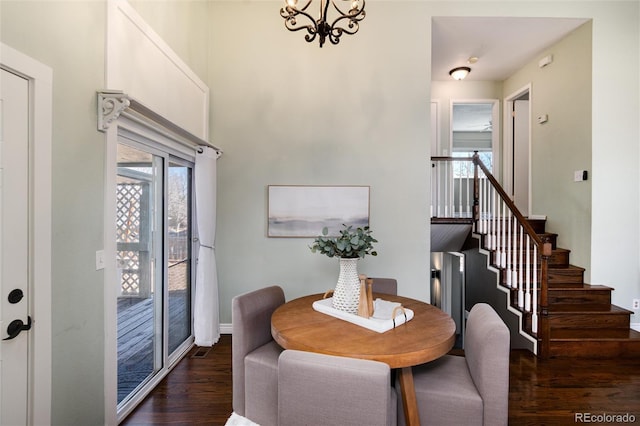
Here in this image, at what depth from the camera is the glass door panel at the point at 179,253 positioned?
2860mm

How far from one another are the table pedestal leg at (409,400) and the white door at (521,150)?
4.71 m

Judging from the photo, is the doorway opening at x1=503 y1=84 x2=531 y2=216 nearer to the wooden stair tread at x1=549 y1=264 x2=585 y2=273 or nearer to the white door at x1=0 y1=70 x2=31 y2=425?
the wooden stair tread at x1=549 y1=264 x2=585 y2=273

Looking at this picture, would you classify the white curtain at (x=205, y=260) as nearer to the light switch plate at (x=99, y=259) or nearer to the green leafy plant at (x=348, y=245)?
the light switch plate at (x=99, y=259)

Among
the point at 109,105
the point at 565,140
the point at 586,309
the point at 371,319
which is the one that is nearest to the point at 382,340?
the point at 371,319

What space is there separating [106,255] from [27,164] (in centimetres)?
68

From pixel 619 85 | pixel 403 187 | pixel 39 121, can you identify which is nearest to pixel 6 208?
pixel 39 121

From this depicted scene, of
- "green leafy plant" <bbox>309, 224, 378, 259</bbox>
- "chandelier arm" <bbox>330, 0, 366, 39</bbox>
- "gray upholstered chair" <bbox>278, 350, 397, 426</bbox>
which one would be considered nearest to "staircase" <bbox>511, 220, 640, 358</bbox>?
"green leafy plant" <bbox>309, 224, 378, 259</bbox>

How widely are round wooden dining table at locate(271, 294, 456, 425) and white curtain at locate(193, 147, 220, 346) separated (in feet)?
4.73

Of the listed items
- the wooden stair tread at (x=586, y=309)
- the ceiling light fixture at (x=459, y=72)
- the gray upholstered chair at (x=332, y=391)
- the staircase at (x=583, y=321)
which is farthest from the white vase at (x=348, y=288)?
the ceiling light fixture at (x=459, y=72)

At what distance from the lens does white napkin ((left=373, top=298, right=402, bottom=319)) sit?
1.85 metres

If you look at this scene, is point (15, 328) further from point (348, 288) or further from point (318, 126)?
point (318, 126)

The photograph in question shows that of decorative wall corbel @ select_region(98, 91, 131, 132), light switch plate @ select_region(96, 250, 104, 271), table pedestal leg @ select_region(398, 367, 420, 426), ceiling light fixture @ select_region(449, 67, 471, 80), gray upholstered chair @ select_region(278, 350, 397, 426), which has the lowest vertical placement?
table pedestal leg @ select_region(398, 367, 420, 426)

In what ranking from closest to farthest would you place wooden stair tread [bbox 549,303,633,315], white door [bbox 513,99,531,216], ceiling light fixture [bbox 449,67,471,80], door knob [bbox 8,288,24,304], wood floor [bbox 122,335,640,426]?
door knob [bbox 8,288,24,304]
wood floor [bbox 122,335,640,426]
wooden stair tread [bbox 549,303,633,315]
ceiling light fixture [bbox 449,67,471,80]
white door [bbox 513,99,531,216]

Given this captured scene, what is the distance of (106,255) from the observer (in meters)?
1.87
